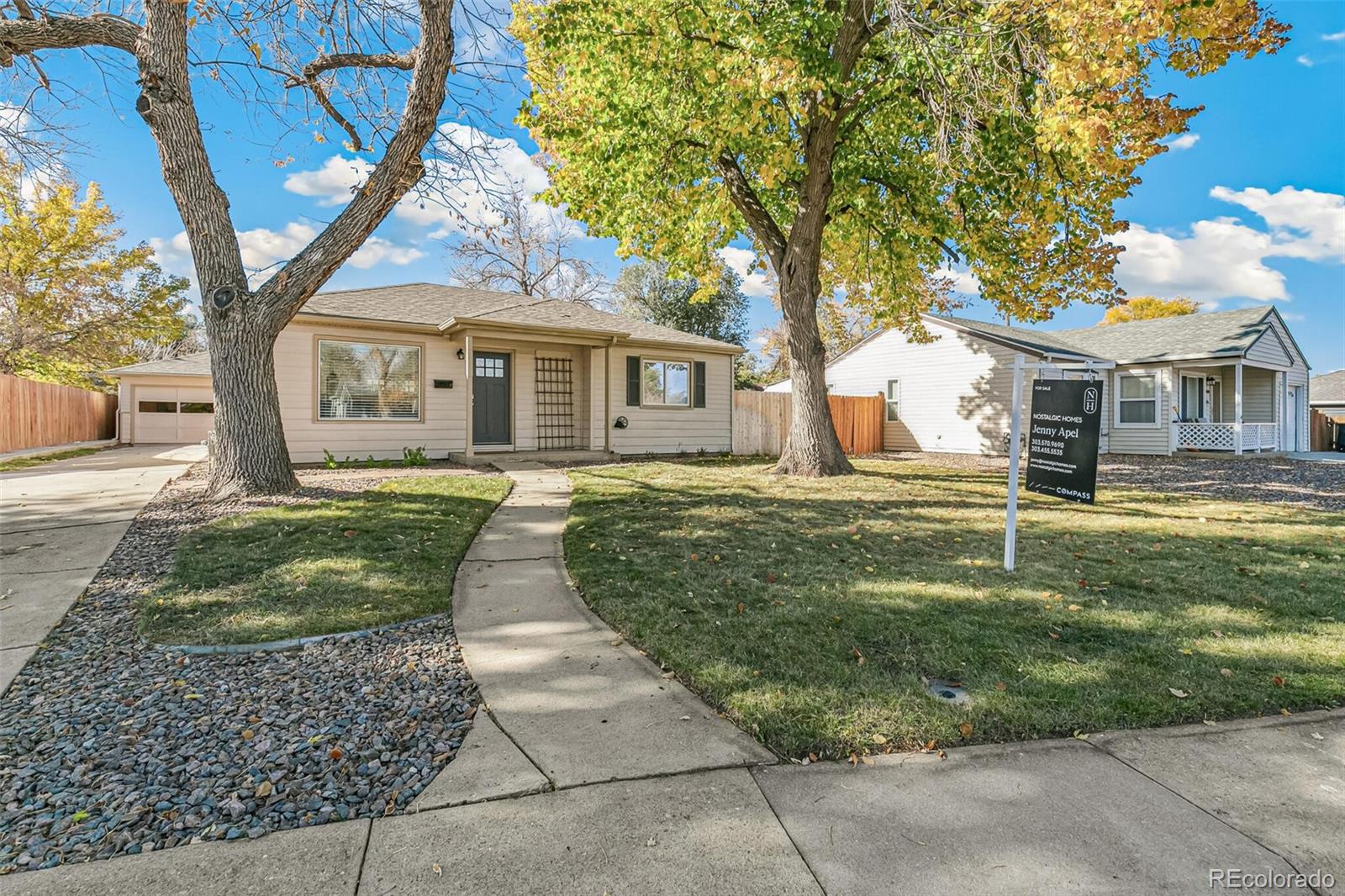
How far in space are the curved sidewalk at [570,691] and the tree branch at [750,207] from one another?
27.8 feet

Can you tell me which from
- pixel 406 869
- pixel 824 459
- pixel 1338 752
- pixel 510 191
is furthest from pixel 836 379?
pixel 406 869

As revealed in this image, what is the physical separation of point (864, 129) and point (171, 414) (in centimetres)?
2320

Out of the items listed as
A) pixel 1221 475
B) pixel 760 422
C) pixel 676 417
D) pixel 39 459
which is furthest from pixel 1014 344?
pixel 39 459

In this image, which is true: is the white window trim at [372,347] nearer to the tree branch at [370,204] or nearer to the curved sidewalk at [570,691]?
the tree branch at [370,204]

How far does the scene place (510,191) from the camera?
27.7ft

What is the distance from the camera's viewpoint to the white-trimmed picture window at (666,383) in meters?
14.7

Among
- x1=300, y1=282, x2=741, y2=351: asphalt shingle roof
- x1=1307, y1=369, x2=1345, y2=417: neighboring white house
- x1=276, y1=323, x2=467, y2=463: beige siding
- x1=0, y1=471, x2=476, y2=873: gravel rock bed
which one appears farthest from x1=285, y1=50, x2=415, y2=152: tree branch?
x1=1307, y1=369, x2=1345, y2=417: neighboring white house

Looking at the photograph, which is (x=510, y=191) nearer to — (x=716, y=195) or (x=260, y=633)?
(x=716, y=195)

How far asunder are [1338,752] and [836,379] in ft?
69.5

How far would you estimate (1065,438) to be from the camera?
15.3 feet

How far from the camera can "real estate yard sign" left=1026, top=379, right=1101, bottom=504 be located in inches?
175

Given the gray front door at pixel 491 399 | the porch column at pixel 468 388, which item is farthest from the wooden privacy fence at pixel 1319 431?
the porch column at pixel 468 388

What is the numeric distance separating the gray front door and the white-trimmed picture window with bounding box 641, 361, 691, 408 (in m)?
3.21

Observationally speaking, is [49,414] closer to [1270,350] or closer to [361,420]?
[361,420]
